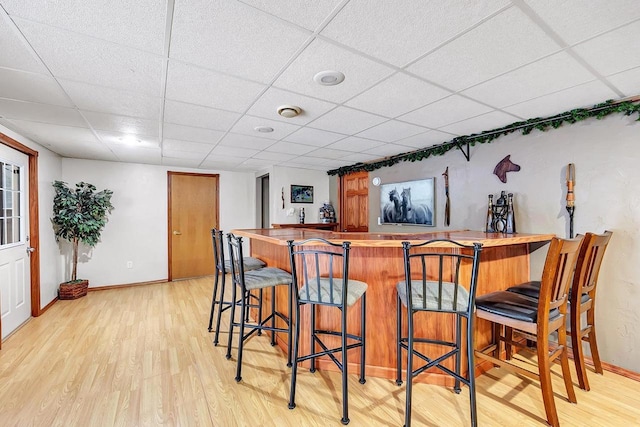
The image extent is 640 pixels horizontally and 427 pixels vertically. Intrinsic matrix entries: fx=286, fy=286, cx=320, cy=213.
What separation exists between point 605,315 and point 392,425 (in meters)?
2.19

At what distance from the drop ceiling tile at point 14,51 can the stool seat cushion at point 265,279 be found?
1952mm

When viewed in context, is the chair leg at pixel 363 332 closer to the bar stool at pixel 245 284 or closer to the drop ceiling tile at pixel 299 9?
the bar stool at pixel 245 284

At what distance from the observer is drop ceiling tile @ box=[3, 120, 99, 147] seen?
2.93 metres

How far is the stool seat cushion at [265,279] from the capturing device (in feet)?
7.77

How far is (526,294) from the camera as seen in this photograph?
230 cm

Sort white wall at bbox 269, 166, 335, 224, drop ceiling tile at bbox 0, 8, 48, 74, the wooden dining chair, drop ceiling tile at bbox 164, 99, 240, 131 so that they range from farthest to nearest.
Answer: white wall at bbox 269, 166, 335, 224, drop ceiling tile at bbox 164, 99, 240, 131, the wooden dining chair, drop ceiling tile at bbox 0, 8, 48, 74

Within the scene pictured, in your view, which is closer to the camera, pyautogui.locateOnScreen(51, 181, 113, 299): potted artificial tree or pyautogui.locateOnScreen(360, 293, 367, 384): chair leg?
pyautogui.locateOnScreen(360, 293, 367, 384): chair leg

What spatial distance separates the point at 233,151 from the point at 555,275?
3.84 meters

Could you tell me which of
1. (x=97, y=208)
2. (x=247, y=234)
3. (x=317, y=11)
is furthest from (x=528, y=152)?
(x=97, y=208)

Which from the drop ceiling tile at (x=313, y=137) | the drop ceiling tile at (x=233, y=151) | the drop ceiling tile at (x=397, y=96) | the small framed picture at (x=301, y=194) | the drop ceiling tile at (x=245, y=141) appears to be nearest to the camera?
the drop ceiling tile at (x=397, y=96)

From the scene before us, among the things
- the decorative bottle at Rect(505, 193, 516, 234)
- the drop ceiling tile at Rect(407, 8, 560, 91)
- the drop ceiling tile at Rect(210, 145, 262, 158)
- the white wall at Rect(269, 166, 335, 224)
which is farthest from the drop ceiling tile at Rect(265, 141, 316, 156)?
the decorative bottle at Rect(505, 193, 516, 234)

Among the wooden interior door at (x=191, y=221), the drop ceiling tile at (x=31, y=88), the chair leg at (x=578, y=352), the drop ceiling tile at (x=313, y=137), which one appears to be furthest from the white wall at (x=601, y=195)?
the wooden interior door at (x=191, y=221)

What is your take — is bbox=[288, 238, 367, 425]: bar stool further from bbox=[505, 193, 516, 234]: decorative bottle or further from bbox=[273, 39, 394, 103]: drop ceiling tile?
bbox=[505, 193, 516, 234]: decorative bottle

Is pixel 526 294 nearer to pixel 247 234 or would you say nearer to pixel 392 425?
pixel 392 425
